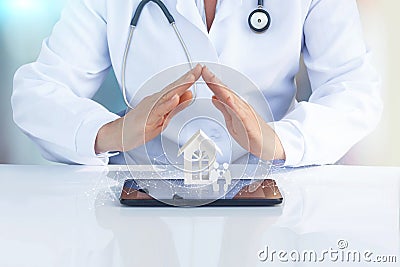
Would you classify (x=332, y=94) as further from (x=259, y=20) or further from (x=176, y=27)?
(x=176, y=27)

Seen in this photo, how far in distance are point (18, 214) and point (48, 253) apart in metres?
0.17

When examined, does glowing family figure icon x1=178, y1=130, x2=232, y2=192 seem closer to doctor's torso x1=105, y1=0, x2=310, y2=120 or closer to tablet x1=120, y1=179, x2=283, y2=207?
tablet x1=120, y1=179, x2=283, y2=207

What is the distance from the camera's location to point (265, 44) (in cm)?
135

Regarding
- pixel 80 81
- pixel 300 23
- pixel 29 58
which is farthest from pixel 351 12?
pixel 29 58

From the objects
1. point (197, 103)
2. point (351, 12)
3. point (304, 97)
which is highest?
point (351, 12)

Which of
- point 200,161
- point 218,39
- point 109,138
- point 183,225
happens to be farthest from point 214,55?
point 183,225

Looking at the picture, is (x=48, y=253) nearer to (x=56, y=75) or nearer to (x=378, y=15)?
(x=56, y=75)

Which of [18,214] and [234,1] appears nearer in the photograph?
[18,214]

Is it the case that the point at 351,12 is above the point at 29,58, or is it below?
above

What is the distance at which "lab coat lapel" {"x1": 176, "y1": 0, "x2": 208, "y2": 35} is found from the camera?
1341mm

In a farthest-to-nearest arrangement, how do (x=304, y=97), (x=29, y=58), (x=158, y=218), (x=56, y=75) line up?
1. (x=29, y=58)
2. (x=304, y=97)
3. (x=56, y=75)
4. (x=158, y=218)

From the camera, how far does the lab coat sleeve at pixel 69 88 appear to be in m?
1.22

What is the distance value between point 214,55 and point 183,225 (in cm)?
54

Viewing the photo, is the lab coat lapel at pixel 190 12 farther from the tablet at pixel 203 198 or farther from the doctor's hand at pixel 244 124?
the tablet at pixel 203 198
